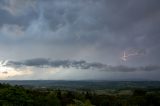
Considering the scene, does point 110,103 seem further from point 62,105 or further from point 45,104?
point 45,104

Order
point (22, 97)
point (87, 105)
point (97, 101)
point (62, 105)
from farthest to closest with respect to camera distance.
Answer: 1. point (97, 101)
2. point (62, 105)
3. point (22, 97)
4. point (87, 105)

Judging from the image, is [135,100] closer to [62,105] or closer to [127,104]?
[127,104]

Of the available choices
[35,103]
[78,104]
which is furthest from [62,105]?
[78,104]

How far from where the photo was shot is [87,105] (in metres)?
38.5

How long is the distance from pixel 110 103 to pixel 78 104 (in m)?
72.0

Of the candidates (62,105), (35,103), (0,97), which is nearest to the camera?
(0,97)

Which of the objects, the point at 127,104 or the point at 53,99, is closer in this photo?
the point at 53,99

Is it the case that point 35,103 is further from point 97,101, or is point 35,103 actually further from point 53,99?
point 97,101

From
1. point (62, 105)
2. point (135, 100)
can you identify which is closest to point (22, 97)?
point (62, 105)

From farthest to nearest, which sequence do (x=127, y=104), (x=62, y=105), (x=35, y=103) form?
(x=127, y=104)
(x=62, y=105)
(x=35, y=103)

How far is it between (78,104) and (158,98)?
7704 cm

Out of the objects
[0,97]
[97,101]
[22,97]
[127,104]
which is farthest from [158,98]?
[0,97]

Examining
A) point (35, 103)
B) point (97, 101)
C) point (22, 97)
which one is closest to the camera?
point (22, 97)

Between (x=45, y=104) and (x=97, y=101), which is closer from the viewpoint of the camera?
(x=45, y=104)
